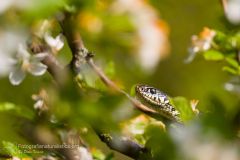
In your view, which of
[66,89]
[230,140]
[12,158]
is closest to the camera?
[230,140]

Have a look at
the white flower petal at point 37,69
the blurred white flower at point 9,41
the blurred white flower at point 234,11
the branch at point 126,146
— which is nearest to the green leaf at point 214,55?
the blurred white flower at point 234,11

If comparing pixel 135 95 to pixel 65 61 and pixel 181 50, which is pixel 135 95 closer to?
pixel 65 61

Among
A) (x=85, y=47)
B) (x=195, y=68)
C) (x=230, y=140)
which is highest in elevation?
(x=195, y=68)

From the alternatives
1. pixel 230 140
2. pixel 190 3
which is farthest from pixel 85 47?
pixel 190 3

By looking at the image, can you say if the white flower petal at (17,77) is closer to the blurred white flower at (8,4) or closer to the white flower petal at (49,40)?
the white flower petal at (49,40)

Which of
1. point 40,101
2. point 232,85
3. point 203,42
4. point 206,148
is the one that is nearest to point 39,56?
point 40,101

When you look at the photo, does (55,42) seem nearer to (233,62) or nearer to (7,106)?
(7,106)

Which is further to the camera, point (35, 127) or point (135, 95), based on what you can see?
point (135, 95)
